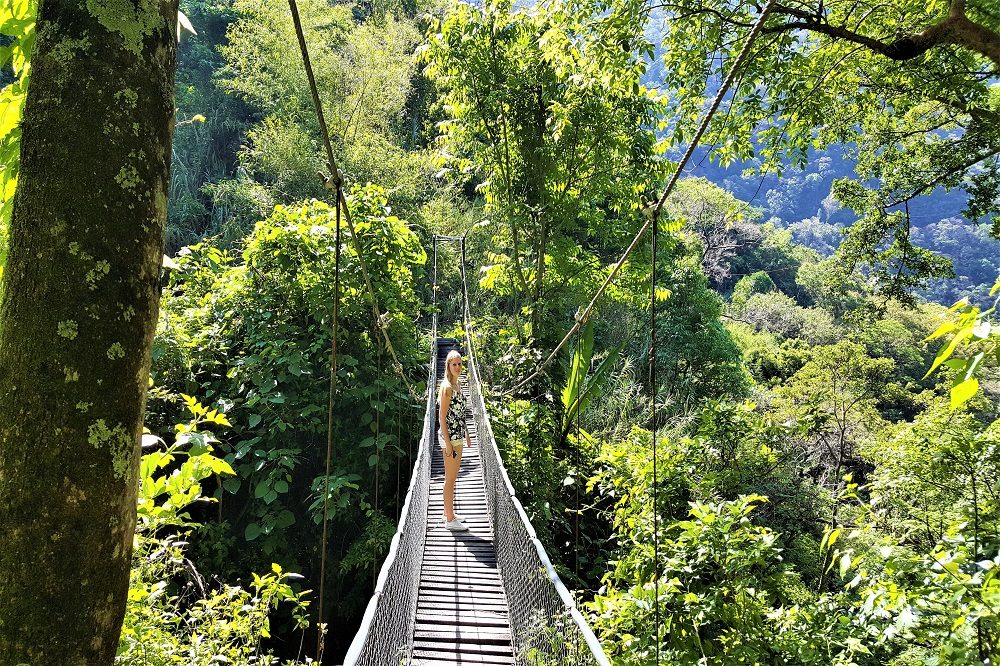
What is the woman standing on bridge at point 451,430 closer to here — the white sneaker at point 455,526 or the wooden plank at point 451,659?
the white sneaker at point 455,526

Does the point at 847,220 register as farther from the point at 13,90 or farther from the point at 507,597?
the point at 13,90

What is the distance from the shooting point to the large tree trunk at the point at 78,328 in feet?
1.72

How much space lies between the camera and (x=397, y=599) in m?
2.19

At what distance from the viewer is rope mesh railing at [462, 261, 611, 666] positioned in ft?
5.40

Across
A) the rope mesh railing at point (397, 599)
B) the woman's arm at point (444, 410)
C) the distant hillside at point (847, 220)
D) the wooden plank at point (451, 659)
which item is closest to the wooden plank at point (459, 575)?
the rope mesh railing at point (397, 599)

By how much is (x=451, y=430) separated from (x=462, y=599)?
0.98 meters

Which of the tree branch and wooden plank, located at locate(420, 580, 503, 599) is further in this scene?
wooden plank, located at locate(420, 580, 503, 599)

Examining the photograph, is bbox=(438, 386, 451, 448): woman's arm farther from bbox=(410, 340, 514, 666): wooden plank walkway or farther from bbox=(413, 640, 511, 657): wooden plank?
bbox=(413, 640, 511, 657): wooden plank

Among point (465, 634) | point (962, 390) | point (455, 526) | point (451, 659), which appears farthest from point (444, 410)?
point (962, 390)

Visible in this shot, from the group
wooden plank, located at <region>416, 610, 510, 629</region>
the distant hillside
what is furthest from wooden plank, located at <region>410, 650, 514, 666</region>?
the distant hillside

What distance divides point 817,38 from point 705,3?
1026mm

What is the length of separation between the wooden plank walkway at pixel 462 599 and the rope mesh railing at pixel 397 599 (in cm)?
8

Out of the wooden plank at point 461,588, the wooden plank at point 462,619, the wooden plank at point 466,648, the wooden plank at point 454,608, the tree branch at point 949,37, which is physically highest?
the tree branch at point 949,37

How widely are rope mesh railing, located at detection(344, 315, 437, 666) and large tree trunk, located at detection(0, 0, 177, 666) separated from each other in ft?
3.30
